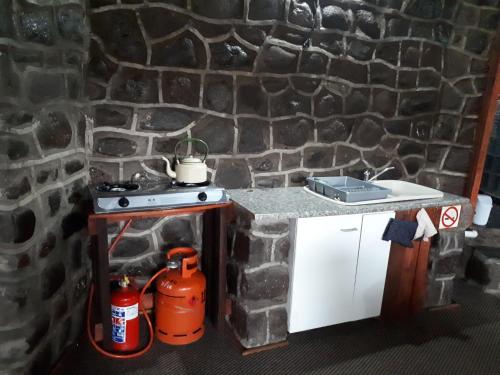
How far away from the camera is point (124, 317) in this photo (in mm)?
1991

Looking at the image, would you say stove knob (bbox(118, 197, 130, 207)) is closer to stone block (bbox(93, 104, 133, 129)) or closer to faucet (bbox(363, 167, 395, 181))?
stone block (bbox(93, 104, 133, 129))

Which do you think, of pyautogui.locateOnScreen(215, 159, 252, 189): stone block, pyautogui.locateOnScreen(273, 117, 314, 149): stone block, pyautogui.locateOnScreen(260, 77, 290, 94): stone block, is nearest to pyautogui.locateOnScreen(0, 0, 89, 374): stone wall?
pyautogui.locateOnScreen(215, 159, 252, 189): stone block

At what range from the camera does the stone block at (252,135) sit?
7.80ft

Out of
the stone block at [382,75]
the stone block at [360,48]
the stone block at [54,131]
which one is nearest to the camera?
the stone block at [54,131]

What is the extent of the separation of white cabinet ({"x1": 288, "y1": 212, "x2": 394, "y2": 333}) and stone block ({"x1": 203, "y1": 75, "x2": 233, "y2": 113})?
34.0 inches

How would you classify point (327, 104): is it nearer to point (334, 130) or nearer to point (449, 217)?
point (334, 130)

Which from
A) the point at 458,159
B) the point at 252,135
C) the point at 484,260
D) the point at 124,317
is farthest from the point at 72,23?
the point at 484,260

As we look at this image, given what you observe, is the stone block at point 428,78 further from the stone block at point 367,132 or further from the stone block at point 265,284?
the stone block at point 265,284

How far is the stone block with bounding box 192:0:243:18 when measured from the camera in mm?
2129

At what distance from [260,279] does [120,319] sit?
2.56ft

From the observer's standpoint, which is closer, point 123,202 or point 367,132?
point 123,202

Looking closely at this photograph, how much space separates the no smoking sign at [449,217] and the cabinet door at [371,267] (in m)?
0.44

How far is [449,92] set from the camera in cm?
283

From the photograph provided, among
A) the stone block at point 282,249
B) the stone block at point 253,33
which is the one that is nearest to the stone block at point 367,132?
the stone block at point 253,33
